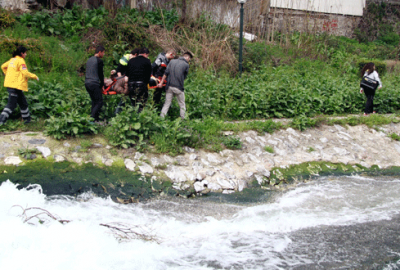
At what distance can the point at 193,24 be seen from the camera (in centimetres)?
1512

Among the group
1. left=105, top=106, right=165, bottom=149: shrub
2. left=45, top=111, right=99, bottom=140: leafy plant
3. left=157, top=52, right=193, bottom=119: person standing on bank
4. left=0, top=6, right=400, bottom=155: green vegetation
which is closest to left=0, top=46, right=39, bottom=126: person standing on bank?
left=0, top=6, right=400, bottom=155: green vegetation

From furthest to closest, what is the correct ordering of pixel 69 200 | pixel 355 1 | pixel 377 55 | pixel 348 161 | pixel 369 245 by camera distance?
pixel 355 1 → pixel 377 55 → pixel 348 161 → pixel 69 200 → pixel 369 245

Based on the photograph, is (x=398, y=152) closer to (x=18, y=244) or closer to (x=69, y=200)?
(x=69, y=200)

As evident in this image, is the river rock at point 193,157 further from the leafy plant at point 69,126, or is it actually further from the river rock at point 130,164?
the leafy plant at point 69,126

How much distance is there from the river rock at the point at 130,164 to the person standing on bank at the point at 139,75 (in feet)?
4.75

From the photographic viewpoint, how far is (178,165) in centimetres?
757

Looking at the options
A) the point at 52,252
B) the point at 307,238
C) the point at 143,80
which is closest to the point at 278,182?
the point at 307,238

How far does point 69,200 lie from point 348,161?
6774 mm

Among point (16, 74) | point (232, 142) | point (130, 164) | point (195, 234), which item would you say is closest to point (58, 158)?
point (130, 164)

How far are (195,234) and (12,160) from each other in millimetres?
3771

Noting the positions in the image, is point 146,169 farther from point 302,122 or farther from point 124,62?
point 302,122

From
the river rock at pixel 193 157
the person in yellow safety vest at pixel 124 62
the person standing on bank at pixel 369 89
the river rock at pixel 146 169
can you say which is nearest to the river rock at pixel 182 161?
the river rock at pixel 193 157

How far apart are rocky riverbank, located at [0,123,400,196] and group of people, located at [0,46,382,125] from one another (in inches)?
34.0

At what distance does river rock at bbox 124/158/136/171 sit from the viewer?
719cm
